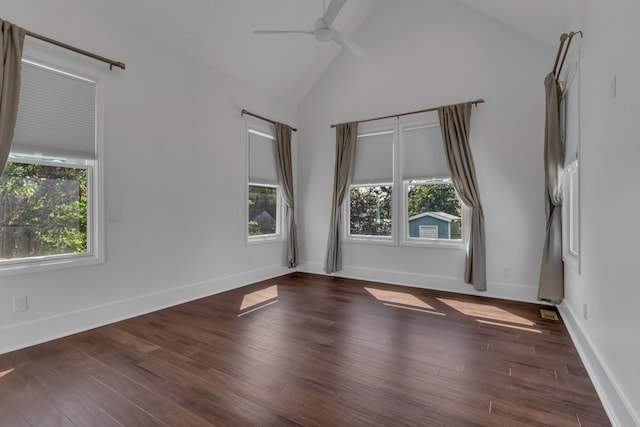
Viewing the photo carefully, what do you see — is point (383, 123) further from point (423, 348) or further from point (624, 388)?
point (624, 388)

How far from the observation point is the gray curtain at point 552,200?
356 cm

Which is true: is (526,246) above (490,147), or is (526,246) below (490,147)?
below

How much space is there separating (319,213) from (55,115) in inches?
154

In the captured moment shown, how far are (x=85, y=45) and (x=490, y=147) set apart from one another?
4.91 m

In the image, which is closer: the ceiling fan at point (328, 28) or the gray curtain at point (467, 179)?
the ceiling fan at point (328, 28)

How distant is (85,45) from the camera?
3.18m

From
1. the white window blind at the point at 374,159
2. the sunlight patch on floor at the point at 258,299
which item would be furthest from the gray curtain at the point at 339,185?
the sunlight patch on floor at the point at 258,299

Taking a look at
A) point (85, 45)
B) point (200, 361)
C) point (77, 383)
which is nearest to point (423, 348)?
point (200, 361)

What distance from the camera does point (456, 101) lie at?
14.9 feet

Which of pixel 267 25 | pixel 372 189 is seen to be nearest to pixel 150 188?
pixel 267 25

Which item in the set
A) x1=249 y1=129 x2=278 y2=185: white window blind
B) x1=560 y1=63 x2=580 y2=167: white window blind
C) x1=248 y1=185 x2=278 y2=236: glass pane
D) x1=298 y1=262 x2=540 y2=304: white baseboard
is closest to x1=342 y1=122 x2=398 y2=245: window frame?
x1=298 y1=262 x2=540 y2=304: white baseboard

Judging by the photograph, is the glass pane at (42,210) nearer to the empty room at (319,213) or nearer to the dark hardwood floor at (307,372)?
the empty room at (319,213)

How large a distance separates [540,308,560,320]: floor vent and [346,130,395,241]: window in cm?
219

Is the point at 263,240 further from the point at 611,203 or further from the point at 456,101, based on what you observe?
the point at 611,203
